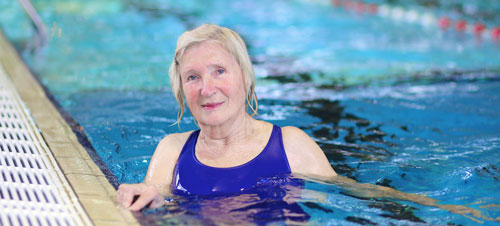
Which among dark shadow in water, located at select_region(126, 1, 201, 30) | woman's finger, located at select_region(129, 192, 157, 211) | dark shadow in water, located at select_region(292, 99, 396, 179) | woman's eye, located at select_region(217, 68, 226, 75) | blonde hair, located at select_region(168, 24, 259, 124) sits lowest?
dark shadow in water, located at select_region(292, 99, 396, 179)

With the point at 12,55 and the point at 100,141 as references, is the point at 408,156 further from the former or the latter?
the point at 12,55

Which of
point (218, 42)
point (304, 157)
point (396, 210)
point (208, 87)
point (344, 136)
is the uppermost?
point (218, 42)

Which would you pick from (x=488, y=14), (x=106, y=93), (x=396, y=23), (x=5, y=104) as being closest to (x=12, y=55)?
(x=106, y=93)

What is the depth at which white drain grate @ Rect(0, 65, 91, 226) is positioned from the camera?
1.92 m

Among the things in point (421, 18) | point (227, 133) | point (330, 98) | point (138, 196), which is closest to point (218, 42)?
point (227, 133)

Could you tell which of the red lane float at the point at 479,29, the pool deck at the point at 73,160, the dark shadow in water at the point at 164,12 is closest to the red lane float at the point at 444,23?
the red lane float at the point at 479,29

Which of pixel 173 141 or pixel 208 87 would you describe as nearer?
pixel 208 87

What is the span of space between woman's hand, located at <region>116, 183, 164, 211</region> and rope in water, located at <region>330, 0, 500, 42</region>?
22.3 feet

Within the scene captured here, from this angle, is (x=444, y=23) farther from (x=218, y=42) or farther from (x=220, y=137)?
(x=218, y=42)

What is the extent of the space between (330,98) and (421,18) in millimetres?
5370

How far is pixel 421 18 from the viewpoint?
945cm

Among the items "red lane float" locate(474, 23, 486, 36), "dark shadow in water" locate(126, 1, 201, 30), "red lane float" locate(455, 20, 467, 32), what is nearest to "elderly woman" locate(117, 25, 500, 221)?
"red lane float" locate(474, 23, 486, 36)

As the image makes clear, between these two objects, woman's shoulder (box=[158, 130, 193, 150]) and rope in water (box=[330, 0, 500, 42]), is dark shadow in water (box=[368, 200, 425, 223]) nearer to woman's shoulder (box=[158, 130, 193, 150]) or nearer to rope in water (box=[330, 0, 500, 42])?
woman's shoulder (box=[158, 130, 193, 150])

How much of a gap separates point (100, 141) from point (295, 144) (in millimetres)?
1517
